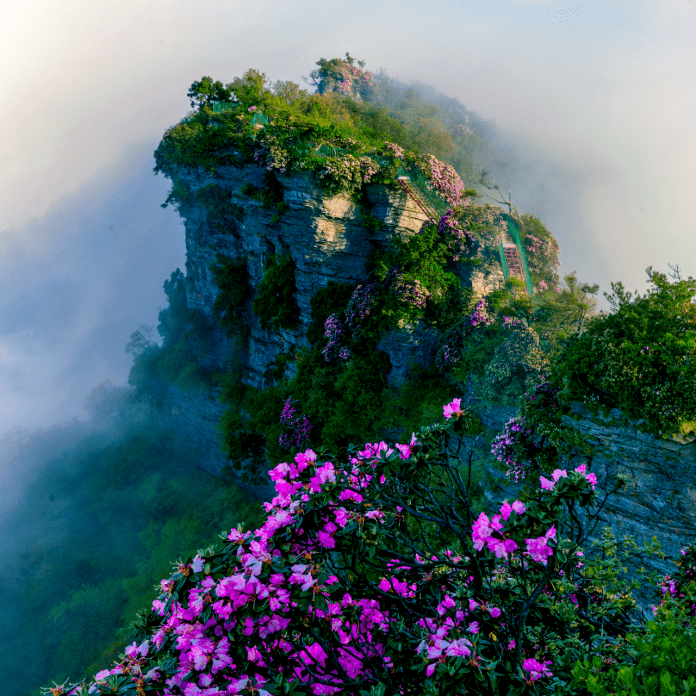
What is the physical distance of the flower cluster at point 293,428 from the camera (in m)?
14.1

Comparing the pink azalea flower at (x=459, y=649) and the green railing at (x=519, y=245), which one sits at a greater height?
the green railing at (x=519, y=245)

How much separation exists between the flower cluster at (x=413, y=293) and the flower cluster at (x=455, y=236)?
148 cm

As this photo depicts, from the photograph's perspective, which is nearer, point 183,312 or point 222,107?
point 222,107

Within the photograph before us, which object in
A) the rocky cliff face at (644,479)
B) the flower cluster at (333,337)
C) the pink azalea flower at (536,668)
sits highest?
the flower cluster at (333,337)

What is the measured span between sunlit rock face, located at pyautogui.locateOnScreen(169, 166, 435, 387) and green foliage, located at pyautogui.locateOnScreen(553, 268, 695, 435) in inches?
217

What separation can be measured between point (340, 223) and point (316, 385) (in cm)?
555

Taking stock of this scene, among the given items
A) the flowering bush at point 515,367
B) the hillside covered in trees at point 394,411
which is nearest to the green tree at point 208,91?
the hillside covered in trees at point 394,411

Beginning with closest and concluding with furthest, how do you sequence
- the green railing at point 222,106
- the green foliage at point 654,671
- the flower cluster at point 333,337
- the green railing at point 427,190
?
the green foliage at point 654,671 → the green railing at point 427,190 → the flower cluster at point 333,337 → the green railing at point 222,106

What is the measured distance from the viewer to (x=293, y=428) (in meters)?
14.4

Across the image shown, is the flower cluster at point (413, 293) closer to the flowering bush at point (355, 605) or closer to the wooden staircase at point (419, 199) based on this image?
the wooden staircase at point (419, 199)

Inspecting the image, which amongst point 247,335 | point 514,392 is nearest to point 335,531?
point 514,392

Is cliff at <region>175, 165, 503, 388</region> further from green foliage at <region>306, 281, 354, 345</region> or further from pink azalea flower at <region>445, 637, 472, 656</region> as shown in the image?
pink azalea flower at <region>445, 637, 472, 656</region>

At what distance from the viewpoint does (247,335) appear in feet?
63.5

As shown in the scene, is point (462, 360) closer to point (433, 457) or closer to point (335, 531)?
point (433, 457)
